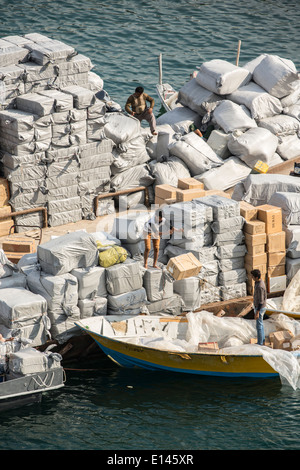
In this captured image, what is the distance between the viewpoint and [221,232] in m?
A: 18.0

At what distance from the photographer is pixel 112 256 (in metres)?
17.1

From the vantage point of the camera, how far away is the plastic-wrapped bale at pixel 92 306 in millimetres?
16906

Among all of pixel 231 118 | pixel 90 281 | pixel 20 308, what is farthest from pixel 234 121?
pixel 20 308

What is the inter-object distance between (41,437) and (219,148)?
33.7ft

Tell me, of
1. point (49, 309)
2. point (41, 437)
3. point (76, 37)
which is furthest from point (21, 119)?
point (76, 37)

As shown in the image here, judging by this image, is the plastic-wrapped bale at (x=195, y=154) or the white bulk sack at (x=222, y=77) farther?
the white bulk sack at (x=222, y=77)

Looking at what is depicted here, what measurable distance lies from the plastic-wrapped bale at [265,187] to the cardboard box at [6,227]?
5445mm

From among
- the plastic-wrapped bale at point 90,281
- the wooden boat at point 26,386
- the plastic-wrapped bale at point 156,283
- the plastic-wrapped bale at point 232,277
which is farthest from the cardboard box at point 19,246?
the plastic-wrapped bale at point 232,277

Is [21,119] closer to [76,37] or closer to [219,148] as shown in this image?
[219,148]

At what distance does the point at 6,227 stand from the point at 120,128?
386cm

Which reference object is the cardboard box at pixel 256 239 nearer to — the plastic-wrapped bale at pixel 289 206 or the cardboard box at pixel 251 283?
the cardboard box at pixel 251 283

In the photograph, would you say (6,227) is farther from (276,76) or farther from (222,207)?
(276,76)

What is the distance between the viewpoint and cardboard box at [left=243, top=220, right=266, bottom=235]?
18.2 meters

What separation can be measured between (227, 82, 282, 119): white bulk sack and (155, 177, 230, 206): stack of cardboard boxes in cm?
475
